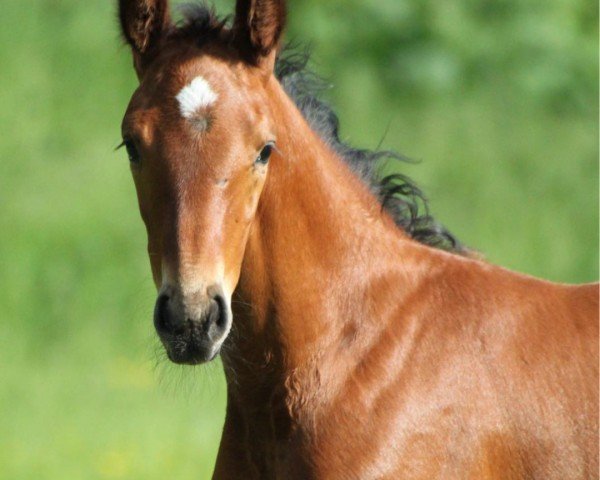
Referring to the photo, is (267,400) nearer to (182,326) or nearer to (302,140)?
(182,326)

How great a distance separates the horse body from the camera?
4344 millimetres

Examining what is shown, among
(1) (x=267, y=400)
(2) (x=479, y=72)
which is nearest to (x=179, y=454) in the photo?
(1) (x=267, y=400)

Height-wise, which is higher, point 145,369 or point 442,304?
point 442,304

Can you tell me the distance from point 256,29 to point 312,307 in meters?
1.05

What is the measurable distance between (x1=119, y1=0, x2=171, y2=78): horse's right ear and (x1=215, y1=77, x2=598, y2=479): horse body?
49 centimetres

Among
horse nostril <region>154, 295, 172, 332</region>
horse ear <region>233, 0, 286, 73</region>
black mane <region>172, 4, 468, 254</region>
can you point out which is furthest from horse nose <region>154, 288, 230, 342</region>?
black mane <region>172, 4, 468, 254</region>

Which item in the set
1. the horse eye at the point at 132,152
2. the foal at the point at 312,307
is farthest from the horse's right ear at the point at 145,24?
the horse eye at the point at 132,152

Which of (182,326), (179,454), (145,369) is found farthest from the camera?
(145,369)

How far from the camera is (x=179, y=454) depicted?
9367 mm

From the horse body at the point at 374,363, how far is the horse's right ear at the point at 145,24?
0.49 m

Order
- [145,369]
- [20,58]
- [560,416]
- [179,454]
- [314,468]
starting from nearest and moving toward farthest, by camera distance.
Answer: [314,468], [560,416], [179,454], [145,369], [20,58]

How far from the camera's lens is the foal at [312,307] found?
13.6 feet

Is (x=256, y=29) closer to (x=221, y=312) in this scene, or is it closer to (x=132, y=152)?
(x=132, y=152)

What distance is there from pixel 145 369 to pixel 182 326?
7.16m
